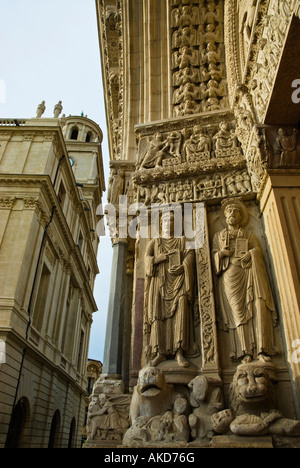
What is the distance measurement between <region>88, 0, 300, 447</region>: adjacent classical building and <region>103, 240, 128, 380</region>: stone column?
19 mm

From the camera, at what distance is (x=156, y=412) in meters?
3.12

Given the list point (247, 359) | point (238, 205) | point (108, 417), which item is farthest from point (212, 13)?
point (108, 417)

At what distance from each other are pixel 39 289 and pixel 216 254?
39.7 feet

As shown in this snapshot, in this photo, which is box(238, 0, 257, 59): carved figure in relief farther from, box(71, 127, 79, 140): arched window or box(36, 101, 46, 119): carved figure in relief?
box(71, 127, 79, 140): arched window

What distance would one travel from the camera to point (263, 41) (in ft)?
12.8

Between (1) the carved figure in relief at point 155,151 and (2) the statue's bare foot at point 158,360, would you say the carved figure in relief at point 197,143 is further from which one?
(2) the statue's bare foot at point 158,360

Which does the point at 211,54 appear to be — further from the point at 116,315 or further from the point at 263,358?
the point at 263,358

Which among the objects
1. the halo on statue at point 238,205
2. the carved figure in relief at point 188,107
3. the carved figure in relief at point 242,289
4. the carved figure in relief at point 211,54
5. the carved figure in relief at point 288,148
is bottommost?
the carved figure in relief at point 242,289

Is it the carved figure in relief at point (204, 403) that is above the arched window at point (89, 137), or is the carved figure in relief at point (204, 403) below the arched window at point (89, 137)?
below

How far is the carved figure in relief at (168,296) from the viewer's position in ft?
11.9

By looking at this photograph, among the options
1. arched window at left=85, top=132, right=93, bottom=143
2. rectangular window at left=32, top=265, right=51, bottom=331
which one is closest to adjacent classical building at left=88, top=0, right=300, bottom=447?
rectangular window at left=32, top=265, right=51, bottom=331

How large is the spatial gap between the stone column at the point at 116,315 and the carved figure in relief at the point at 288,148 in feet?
9.06

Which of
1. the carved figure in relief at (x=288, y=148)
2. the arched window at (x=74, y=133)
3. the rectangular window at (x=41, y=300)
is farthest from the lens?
the arched window at (x=74, y=133)

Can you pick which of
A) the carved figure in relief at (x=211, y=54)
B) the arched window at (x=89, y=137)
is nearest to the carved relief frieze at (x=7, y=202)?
the carved figure in relief at (x=211, y=54)
